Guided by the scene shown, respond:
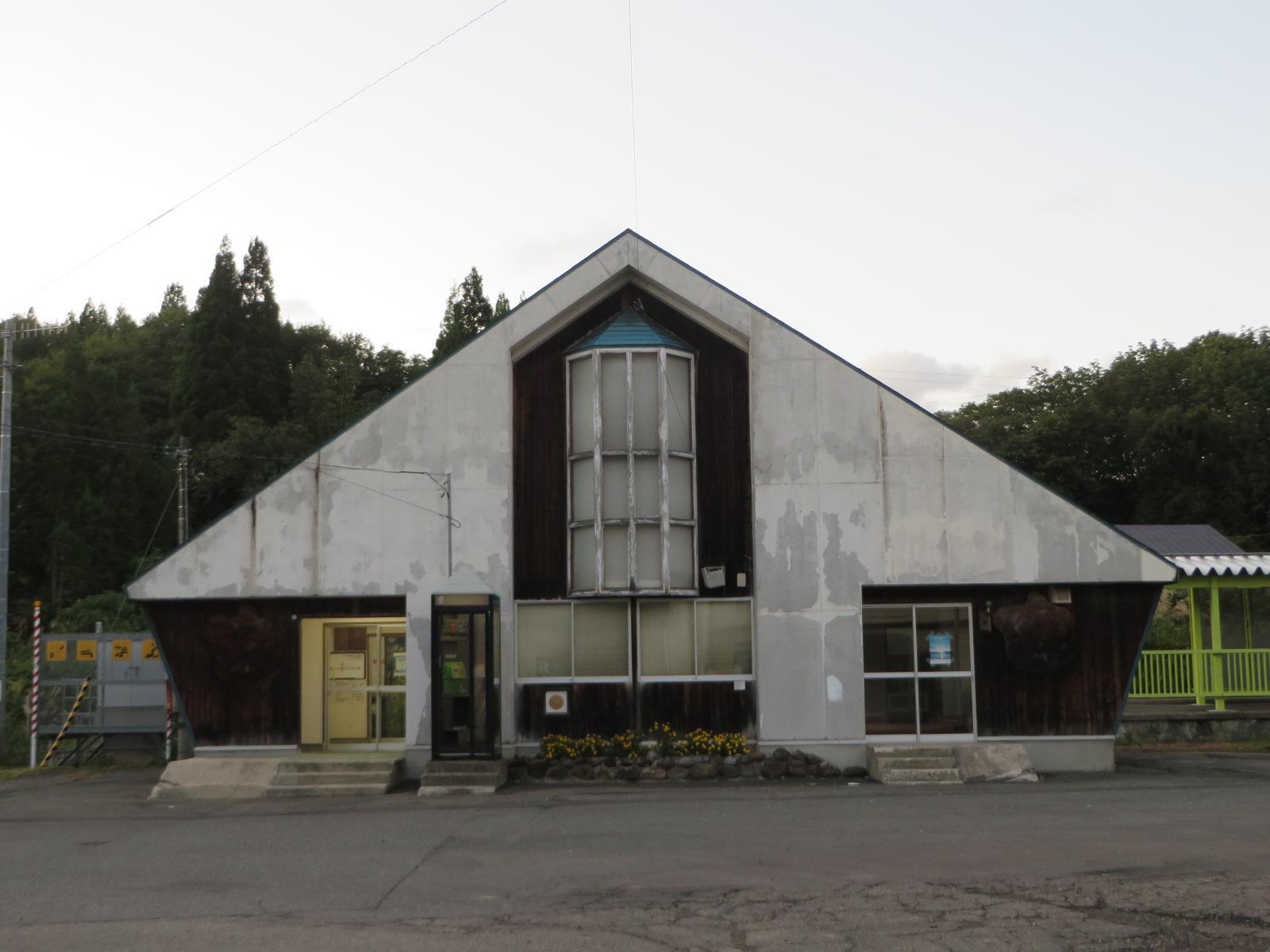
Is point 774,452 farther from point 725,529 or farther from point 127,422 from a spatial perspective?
point 127,422

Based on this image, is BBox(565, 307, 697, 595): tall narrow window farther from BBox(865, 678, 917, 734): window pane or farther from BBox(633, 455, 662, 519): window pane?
BBox(865, 678, 917, 734): window pane

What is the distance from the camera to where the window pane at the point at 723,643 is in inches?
809

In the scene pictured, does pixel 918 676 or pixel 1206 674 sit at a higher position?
pixel 918 676

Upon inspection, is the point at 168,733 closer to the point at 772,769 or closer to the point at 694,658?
the point at 694,658

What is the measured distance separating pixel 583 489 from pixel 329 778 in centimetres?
588

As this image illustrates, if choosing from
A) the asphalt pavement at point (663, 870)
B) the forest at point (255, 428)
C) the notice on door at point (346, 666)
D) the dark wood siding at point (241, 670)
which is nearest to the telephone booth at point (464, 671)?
the dark wood siding at point (241, 670)

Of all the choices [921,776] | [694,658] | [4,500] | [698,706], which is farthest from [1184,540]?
[4,500]

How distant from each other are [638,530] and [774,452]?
252 cm

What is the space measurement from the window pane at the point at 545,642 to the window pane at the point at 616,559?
0.94 metres

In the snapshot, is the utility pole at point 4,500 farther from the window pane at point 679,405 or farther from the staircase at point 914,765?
the staircase at point 914,765

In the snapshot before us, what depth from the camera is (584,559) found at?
20.5 m

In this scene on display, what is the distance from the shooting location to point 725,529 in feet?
68.1

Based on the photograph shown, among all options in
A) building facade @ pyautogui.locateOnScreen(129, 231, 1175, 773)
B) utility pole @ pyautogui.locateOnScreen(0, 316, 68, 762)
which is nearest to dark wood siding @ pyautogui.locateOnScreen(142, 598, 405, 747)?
building facade @ pyautogui.locateOnScreen(129, 231, 1175, 773)

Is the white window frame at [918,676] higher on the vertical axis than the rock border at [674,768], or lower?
higher
